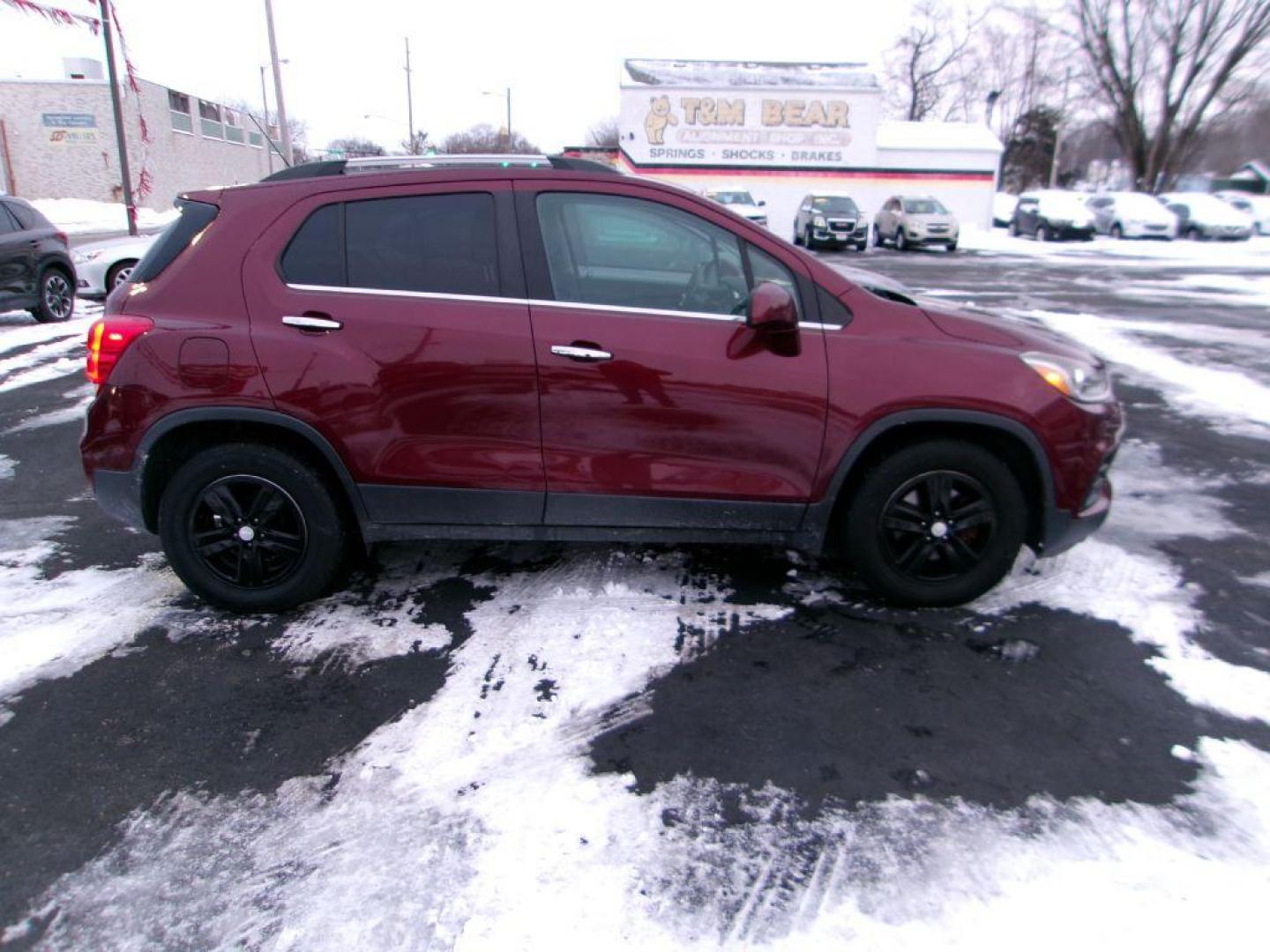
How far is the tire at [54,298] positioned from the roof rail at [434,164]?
969 centimetres

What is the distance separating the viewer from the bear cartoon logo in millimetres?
32812

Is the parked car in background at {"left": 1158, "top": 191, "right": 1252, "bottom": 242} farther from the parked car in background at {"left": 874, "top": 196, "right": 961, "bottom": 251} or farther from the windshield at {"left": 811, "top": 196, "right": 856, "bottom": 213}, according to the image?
the windshield at {"left": 811, "top": 196, "right": 856, "bottom": 213}

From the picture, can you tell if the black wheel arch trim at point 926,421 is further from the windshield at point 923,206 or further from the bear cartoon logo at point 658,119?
the bear cartoon logo at point 658,119

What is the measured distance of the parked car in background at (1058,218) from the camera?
2955cm

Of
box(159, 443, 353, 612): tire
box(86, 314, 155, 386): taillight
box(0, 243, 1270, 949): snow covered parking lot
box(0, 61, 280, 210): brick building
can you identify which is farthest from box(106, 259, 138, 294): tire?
box(0, 61, 280, 210): brick building

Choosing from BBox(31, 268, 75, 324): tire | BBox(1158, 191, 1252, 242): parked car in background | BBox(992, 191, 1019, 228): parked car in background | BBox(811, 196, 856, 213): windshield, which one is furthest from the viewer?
BBox(992, 191, 1019, 228): parked car in background

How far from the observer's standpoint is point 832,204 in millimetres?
26375

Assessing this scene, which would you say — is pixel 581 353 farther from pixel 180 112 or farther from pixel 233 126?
pixel 233 126

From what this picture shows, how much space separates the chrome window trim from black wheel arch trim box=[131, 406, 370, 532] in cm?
53

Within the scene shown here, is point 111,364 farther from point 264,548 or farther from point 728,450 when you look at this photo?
point 728,450

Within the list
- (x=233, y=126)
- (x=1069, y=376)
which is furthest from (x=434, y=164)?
(x=233, y=126)

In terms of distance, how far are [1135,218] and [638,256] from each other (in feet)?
105

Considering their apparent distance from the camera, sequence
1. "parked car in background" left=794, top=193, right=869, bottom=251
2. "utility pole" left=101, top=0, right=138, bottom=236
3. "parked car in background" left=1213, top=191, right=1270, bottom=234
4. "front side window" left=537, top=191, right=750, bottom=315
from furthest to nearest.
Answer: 1. "parked car in background" left=1213, top=191, right=1270, bottom=234
2. "parked car in background" left=794, top=193, right=869, bottom=251
3. "utility pole" left=101, top=0, right=138, bottom=236
4. "front side window" left=537, top=191, right=750, bottom=315

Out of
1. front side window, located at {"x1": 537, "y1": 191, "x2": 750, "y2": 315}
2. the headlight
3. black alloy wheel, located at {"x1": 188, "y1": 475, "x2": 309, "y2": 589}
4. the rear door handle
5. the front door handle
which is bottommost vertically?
black alloy wheel, located at {"x1": 188, "y1": 475, "x2": 309, "y2": 589}
